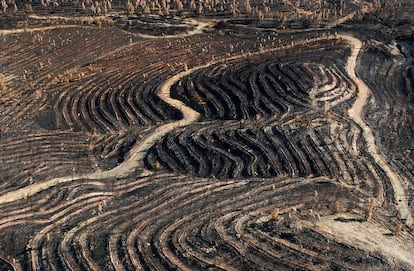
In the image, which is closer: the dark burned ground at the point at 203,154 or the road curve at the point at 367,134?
the dark burned ground at the point at 203,154

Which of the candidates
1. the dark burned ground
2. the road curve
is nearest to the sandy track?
the road curve

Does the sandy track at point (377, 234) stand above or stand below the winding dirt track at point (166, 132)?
below

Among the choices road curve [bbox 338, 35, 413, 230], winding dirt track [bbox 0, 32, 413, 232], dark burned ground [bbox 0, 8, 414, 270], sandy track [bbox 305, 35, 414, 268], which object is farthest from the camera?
winding dirt track [bbox 0, 32, 413, 232]

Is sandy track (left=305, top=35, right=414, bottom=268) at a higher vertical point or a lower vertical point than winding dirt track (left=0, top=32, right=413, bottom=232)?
lower

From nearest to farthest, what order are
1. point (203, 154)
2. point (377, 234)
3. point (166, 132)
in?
point (377, 234)
point (203, 154)
point (166, 132)

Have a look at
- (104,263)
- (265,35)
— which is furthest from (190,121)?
(265,35)

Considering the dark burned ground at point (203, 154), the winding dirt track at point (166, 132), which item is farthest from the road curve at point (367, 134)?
the dark burned ground at point (203, 154)

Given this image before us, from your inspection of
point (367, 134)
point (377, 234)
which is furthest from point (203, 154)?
point (377, 234)

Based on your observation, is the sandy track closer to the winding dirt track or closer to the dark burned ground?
the winding dirt track

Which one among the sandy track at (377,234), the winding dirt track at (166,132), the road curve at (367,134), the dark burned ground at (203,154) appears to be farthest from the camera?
the winding dirt track at (166,132)

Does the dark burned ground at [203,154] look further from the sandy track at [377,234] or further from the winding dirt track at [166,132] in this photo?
the winding dirt track at [166,132]

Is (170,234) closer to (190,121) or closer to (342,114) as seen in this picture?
(190,121)

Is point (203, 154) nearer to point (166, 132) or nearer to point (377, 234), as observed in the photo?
point (166, 132)
